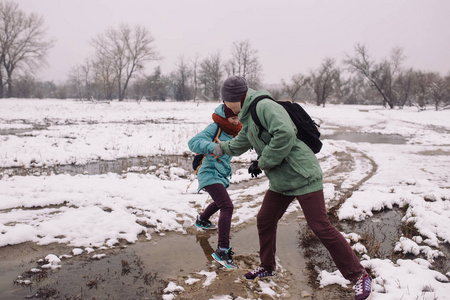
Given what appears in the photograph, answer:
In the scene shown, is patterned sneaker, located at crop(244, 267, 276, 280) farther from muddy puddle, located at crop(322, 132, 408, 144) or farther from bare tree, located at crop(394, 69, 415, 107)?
bare tree, located at crop(394, 69, 415, 107)

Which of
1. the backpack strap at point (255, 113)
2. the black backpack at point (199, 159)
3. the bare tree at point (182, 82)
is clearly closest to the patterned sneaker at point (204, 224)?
the black backpack at point (199, 159)

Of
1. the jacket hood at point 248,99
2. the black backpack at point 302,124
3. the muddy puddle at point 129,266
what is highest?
the jacket hood at point 248,99

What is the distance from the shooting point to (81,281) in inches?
119

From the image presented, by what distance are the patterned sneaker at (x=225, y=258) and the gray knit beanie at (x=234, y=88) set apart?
70.8 inches

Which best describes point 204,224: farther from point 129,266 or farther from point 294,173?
point 294,173

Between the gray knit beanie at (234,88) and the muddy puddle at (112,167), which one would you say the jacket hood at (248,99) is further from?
the muddy puddle at (112,167)

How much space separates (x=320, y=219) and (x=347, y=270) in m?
0.54

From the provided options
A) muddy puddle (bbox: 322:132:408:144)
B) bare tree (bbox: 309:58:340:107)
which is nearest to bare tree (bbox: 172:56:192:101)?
bare tree (bbox: 309:58:340:107)

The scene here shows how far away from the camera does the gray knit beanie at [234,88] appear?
2.88 metres

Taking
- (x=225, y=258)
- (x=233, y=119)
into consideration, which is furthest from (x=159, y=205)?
(x=233, y=119)

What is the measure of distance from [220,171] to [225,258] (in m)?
1.06

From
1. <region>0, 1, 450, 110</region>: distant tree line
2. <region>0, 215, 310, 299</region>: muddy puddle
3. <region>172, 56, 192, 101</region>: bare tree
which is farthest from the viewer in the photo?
<region>172, 56, 192, 101</region>: bare tree

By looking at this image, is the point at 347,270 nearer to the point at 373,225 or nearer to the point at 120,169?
the point at 373,225

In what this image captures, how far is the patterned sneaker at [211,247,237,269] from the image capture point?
3.35 m
